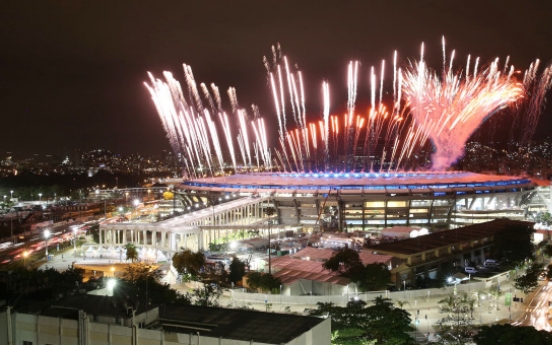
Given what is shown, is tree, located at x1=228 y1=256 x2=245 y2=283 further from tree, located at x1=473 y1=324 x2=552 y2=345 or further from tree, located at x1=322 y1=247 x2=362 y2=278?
tree, located at x1=473 y1=324 x2=552 y2=345

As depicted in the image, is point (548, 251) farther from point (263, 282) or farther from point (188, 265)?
point (188, 265)

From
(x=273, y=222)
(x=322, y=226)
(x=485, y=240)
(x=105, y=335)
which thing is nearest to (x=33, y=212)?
(x=273, y=222)

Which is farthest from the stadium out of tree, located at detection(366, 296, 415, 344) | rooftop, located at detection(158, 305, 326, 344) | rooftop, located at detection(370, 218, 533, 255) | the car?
rooftop, located at detection(158, 305, 326, 344)

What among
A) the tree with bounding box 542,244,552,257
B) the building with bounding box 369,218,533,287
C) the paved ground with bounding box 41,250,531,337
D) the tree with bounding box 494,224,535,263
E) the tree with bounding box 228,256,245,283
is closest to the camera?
the paved ground with bounding box 41,250,531,337

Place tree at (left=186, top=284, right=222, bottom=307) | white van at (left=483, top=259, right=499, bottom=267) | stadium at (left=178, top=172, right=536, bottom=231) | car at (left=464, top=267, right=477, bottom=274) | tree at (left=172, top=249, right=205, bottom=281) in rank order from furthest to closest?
1. stadium at (left=178, top=172, right=536, bottom=231)
2. white van at (left=483, top=259, right=499, bottom=267)
3. car at (left=464, top=267, right=477, bottom=274)
4. tree at (left=172, top=249, right=205, bottom=281)
5. tree at (left=186, top=284, right=222, bottom=307)

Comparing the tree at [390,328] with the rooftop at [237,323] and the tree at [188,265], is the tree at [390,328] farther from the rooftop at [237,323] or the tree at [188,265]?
the tree at [188,265]

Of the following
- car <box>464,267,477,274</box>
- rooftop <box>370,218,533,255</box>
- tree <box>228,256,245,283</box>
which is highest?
rooftop <box>370,218,533,255</box>

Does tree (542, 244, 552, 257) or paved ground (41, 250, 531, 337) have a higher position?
tree (542, 244, 552, 257)

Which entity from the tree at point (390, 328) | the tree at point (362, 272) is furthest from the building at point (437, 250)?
the tree at point (390, 328)

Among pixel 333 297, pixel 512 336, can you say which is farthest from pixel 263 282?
pixel 512 336
